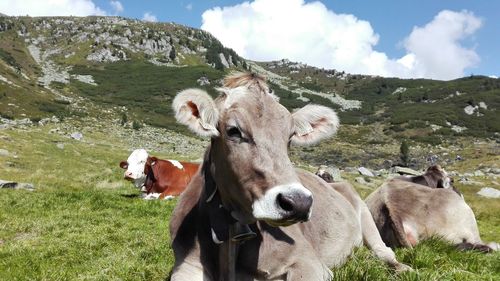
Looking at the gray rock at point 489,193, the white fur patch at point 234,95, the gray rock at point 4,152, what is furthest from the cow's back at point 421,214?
the gray rock at point 489,193

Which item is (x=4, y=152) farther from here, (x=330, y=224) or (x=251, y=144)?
(x=251, y=144)

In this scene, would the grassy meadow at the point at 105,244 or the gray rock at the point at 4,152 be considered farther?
the gray rock at the point at 4,152

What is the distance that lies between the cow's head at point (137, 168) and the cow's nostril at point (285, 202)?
17.4m

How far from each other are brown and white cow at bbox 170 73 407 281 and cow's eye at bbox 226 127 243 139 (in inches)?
0.4

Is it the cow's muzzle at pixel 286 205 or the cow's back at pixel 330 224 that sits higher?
the cow's muzzle at pixel 286 205

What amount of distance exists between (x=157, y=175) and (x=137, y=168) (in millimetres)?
1401

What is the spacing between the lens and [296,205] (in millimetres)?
4004

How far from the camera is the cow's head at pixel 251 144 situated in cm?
414

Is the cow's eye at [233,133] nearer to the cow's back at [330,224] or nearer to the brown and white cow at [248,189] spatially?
the brown and white cow at [248,189]

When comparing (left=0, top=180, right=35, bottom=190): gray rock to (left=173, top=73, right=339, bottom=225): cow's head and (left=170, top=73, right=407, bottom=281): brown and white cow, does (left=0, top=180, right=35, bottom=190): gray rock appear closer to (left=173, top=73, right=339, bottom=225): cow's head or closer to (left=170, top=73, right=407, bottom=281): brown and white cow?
(left=170, top=73, right=407, bottom=281): brown and white cow

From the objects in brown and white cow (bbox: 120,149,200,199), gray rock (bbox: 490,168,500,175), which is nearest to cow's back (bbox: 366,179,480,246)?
brown and white cow (bbox: 120,149,200,199)

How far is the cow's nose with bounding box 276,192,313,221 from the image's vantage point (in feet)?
13.1

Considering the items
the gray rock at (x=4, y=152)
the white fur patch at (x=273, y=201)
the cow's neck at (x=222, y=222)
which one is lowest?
the gray rock at (x=4, y=152)

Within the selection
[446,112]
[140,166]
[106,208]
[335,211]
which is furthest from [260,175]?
[446,112]
